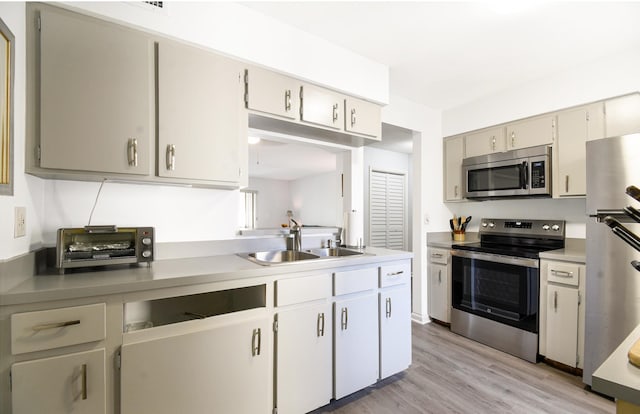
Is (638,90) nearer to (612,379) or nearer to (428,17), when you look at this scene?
(428,17)

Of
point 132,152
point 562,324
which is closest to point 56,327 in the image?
point 132,152

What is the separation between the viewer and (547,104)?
8.82 feet

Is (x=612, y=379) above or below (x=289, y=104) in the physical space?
below

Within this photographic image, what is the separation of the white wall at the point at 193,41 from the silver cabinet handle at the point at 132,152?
32 cm

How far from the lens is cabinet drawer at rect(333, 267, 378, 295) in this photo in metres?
1.86

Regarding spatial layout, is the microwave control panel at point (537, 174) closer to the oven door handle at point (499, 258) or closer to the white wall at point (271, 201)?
the oven door handle at point (499, 258)

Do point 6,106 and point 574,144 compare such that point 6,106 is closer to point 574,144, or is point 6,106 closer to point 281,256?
point 281,256

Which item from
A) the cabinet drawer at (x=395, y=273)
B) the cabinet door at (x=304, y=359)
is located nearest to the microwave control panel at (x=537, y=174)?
the cabinet drawer at (x=395, y=273)

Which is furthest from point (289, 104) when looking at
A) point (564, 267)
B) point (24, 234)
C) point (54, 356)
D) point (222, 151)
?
point (564, 267)

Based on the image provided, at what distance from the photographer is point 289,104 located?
1.96 metres

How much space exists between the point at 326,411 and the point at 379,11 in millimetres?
2553

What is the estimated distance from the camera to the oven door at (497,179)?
2793mm

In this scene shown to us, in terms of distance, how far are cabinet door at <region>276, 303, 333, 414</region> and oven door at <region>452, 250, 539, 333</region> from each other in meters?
1.80

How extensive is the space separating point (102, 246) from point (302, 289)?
1057mm
